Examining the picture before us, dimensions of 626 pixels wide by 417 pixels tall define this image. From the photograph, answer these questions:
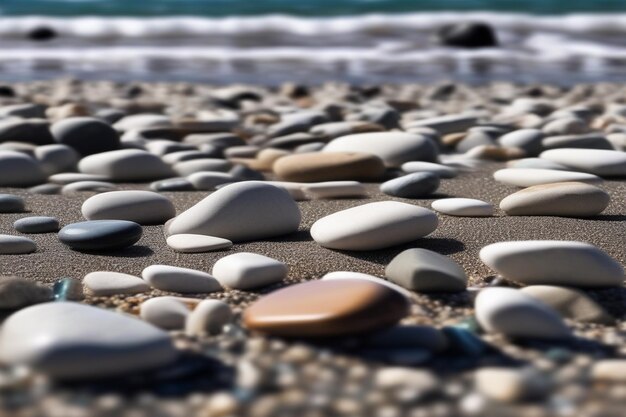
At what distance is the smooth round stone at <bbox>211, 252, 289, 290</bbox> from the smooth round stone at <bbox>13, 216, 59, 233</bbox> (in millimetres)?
589

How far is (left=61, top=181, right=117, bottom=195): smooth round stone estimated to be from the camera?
2.38 meters

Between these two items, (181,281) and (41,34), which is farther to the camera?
(41,34)

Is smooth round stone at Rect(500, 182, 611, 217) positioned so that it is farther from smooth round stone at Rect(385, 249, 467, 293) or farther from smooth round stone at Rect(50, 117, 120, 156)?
smooth round stone at Rect(50, 117, 120, 156)

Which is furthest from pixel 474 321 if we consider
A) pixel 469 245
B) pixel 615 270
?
pixel 469 245

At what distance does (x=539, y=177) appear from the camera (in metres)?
2.18

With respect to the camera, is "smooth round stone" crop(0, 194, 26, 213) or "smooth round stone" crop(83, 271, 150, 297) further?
"smooth round stone" crop(0, 194, 26, 213)

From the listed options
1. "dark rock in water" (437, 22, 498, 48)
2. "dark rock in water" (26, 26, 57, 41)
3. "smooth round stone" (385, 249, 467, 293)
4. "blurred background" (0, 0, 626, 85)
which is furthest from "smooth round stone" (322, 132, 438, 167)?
"dark rock in water" (26, 26, 57, 41)

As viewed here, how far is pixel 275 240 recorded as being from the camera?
185cm

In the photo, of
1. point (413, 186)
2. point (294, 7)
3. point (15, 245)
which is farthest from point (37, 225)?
Result: point (294, 7)

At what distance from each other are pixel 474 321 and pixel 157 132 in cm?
228

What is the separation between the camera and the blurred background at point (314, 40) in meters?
7.35

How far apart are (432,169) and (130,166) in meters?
0.93

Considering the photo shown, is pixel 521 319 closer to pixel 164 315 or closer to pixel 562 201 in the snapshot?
pixel 164 315

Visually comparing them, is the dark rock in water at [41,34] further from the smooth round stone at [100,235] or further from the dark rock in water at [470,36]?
the smooth round stone at [100,235]
